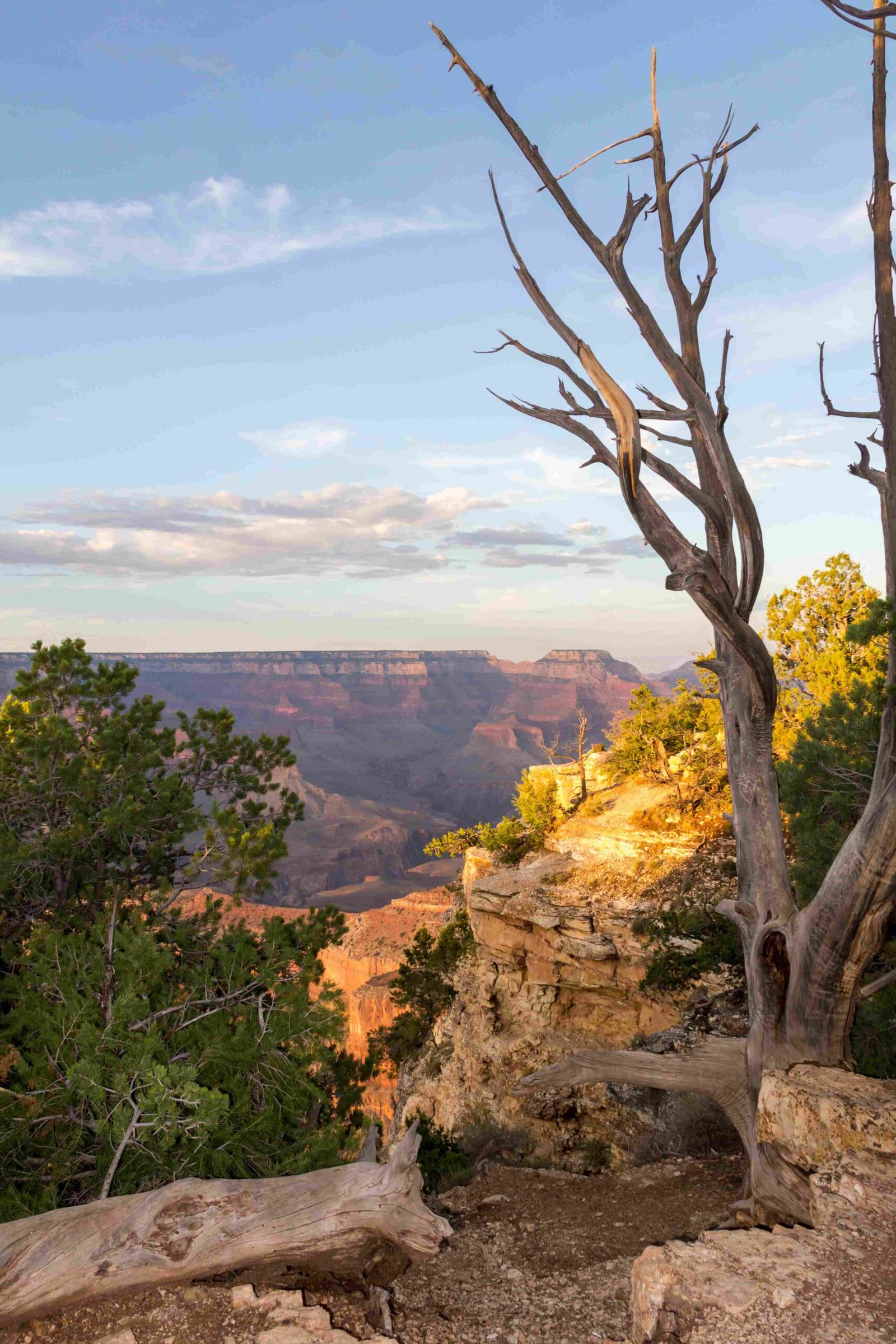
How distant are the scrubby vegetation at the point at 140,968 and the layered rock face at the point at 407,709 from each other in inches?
4402

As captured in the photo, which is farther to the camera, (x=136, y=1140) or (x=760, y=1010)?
(x=760, y=1010)

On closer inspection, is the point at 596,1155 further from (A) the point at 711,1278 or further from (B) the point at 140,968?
(A) the point at 711,1278

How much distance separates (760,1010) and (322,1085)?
4.83 meters

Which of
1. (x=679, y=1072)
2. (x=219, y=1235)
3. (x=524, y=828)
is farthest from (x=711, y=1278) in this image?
(x=524, y=828)

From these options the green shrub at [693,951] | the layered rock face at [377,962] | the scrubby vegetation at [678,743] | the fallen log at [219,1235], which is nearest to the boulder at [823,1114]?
the fallen log at [219,1235]

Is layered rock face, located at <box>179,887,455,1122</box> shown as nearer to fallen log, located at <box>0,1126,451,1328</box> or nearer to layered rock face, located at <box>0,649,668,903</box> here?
fallen log, located at <box>0,1126,451,1328</box>

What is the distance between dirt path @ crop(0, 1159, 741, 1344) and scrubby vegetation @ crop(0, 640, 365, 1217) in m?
1.15

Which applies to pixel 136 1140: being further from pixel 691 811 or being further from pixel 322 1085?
pixel 691 811

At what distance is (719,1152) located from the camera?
27.9 feet

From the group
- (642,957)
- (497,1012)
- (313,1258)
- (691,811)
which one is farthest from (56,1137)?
(691,811)

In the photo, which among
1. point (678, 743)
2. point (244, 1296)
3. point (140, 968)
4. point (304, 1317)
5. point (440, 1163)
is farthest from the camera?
point (678, 743)

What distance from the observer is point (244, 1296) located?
4.00m

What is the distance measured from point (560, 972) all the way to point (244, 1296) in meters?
15.9

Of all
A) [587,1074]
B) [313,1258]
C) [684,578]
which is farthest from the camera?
[587,1074]
